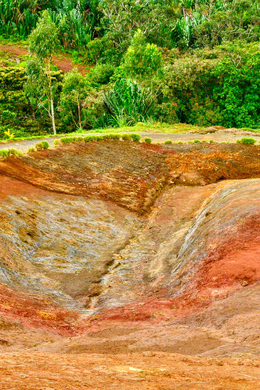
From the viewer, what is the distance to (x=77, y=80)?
45031 millimetres

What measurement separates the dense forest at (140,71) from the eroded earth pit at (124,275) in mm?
18679

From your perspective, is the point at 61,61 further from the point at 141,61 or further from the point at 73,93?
the point at 141,61

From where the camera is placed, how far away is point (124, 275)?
13125mm

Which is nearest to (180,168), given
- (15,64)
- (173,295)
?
(173,295)

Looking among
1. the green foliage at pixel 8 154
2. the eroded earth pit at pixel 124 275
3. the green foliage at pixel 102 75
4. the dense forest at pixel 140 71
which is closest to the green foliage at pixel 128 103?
the dense forest at pixel 140 71

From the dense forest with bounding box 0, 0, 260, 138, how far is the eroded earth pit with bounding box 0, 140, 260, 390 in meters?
18.7

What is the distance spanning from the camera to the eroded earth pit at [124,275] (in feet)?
17.0

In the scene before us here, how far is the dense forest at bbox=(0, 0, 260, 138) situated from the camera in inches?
1674

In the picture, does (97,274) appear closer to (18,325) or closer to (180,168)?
(18,325)

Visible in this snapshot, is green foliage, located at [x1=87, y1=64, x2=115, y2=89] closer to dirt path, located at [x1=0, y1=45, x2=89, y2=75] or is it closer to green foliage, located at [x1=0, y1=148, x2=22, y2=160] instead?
dirt path, located at [x1=0, y1=45, x2=89, y2=75]

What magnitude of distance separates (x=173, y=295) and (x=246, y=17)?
2364 inches

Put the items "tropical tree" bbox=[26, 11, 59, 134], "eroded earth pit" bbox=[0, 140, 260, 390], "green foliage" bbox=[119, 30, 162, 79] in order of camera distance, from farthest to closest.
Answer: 1. "green foliage" bbox=[119, 30, 162, 79]
2. "tropical tree" bbox=[26, 11, 59, 134]
3. "eroded earth pit" bbox=[0, 140, 260, 390]

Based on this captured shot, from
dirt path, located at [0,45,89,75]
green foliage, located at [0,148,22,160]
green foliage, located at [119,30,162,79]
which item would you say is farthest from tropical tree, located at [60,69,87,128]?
green foliage, located at [0,148,22,160]

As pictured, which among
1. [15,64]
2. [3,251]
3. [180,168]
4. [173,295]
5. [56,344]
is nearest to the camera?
[56,344]
